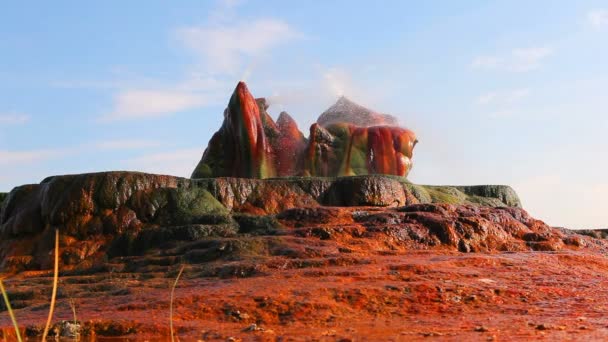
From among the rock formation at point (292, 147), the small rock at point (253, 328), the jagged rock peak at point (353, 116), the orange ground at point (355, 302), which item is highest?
the jagged rock peak at point (353, 116)

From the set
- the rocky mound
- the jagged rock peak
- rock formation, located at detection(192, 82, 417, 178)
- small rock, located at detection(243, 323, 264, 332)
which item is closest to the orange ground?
small rock, located at detection(243, 323, 264, 332)

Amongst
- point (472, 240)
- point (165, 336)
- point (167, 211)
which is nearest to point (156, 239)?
point (167, 211)

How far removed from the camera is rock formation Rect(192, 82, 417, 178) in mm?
21453

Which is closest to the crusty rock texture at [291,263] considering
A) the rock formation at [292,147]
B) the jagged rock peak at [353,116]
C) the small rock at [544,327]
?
the small rock at [544,327]

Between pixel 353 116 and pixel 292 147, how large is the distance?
3577 mm

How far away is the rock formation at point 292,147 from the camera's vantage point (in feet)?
70.4

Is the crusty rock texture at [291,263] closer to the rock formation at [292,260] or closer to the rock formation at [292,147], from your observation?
the rock formation at [292,260]

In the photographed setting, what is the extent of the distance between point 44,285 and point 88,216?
498cm

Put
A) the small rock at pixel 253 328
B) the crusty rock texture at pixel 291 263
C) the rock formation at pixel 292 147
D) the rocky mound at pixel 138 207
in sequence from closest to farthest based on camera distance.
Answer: the small rock at pixel 253 328, the crusty rock texture at pixel 291 263, the rocky mound at pixel 138 207, the rock formation at pixel 292 147

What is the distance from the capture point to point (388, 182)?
16.2 meters

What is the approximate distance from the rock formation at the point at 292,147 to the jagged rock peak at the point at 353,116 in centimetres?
15

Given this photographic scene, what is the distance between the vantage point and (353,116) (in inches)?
981

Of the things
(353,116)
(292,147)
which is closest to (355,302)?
(292,147)

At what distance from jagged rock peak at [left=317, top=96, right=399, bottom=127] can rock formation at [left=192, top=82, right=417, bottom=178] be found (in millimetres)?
152
